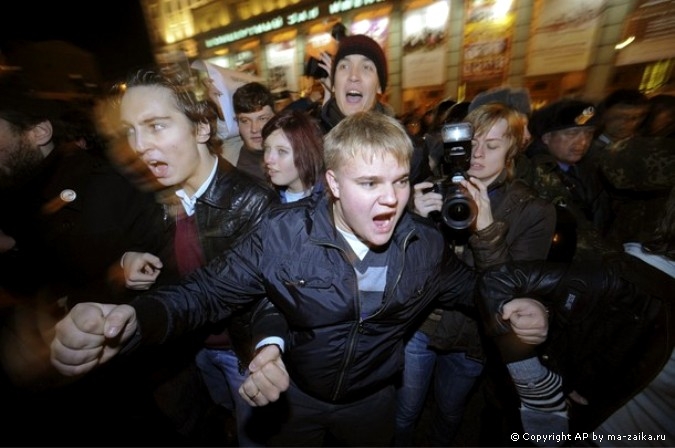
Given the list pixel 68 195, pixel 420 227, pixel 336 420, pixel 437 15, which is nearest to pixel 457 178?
pixel 420 227

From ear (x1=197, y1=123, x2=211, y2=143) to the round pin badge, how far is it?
2.95 ft

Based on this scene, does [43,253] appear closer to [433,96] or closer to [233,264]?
[233,264]

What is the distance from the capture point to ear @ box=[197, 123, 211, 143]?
2143mm

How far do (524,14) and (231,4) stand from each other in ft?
51.5

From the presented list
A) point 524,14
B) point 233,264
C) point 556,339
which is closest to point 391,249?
point 233,264

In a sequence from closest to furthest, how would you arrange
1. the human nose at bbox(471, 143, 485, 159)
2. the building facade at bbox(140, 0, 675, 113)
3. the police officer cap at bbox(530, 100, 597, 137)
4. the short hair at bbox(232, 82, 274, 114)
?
the human nose at bbox(471, 143, 485, 159) < the police officer cap at bbox(530, 100, 597, 137) < the short hair at bbox(232, 82, 274, 114) < the building facade at bbox(140, 0, 675, 113)

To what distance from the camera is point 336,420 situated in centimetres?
201

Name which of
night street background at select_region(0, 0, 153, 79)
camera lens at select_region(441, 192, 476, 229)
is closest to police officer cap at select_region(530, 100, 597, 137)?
camera lens at select_region(441, 192, 476, 229)

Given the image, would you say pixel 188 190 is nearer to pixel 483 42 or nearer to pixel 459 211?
pixel 459 211

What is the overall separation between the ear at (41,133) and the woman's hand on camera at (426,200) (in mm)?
2798

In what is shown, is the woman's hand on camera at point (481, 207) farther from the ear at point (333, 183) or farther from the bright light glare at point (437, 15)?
the bright light glare at point (437, 15)

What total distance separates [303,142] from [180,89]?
3.19 ft

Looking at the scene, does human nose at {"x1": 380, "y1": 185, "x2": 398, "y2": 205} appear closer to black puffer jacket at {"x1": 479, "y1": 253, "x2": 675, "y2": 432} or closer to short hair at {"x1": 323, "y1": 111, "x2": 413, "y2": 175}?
short hair at {"x1": 323, "y1": 111, "x2": 413, "y2": 175}

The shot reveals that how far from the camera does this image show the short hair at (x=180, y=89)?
2.00 meters
